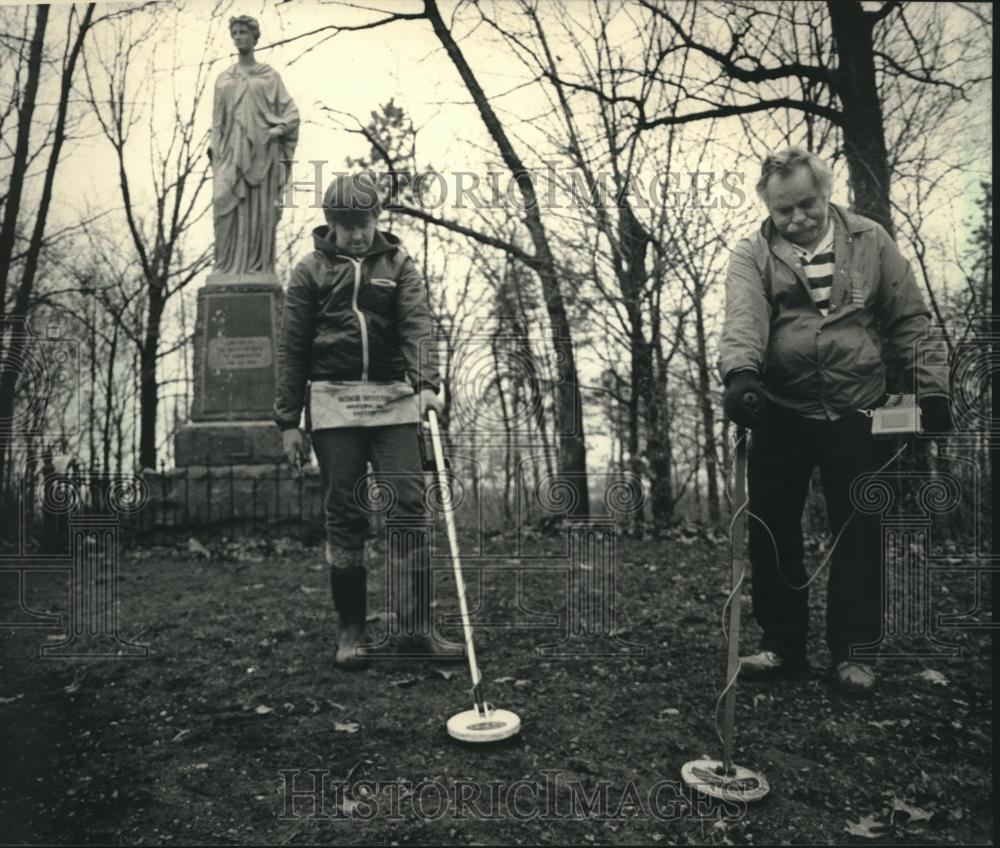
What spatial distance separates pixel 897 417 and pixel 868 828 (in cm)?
105

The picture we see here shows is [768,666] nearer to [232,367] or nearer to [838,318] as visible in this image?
[838,318]

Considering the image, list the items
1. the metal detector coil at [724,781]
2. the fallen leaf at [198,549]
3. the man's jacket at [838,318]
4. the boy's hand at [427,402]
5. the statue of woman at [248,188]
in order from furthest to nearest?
the statue of woman at [248,188], the fallen leaf at [198,549], the boy's hand at [427,402], the man's jacket at [838,318], the metal detector coil at [724,781]

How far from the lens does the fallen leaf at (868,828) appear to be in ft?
5.45

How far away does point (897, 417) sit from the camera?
215 cm

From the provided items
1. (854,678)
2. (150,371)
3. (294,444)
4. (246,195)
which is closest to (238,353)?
(246,195)

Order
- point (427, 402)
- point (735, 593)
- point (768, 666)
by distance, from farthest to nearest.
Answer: point (427, 402) < point (768, 666) < point (735, 593)

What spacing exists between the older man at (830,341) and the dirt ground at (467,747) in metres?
0.25

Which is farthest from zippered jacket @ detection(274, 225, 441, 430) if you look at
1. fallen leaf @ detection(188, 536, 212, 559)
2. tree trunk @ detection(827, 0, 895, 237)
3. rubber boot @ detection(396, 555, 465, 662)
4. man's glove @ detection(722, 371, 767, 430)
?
fallen leaf @ detection(188, 536, 212, 559)

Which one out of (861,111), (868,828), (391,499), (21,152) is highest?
(861,111)

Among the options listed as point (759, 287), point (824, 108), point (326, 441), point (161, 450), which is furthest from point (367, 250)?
point (161, 450)

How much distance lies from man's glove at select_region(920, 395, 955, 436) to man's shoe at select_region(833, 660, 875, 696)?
709mm

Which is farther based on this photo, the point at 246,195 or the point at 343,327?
the point at 246,195

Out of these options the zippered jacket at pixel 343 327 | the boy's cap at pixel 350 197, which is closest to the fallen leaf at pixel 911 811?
the zippered jacket at pixel 343 327

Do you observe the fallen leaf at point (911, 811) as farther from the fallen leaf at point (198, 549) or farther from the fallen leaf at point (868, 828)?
the fallen leaf at point (198, 549)
